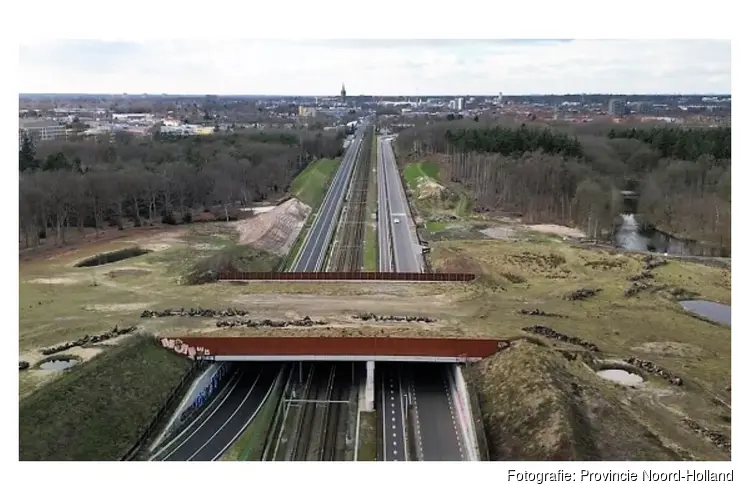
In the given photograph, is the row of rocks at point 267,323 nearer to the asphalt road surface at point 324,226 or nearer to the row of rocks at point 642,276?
the asphalt road surface at point 324,226

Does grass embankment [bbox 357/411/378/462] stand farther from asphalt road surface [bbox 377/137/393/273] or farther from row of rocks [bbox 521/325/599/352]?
asphalt road surface [bbox 377/137/393/273]

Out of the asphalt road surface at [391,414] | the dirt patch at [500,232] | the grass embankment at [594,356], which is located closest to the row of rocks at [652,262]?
the grass embankment at [594,356]

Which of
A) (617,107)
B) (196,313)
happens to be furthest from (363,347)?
(617,107)

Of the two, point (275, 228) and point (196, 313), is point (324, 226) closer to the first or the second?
point (275, 228)

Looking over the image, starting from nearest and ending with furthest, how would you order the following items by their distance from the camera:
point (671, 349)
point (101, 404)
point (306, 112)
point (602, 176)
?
1. point (101, 404)
2. point (671, 349)
3. point (602, 176)
4. point (306, 112)

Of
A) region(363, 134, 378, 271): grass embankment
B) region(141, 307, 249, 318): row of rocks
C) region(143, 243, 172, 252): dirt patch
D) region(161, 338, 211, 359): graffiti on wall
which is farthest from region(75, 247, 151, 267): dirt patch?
region(161, 338, 211, 359): graffiti on wall
